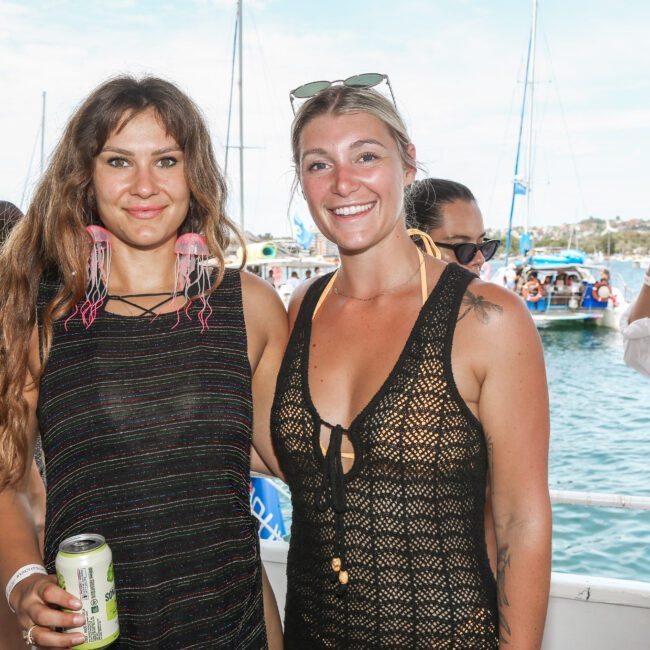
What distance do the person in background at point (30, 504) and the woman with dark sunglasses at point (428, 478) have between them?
0.89 meters

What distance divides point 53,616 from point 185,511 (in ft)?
1.29

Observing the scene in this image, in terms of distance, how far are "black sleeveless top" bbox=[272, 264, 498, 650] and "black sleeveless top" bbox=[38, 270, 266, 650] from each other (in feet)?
0.85

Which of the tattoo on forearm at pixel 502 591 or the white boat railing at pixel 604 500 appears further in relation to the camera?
the white boat railing at pixel 604 500

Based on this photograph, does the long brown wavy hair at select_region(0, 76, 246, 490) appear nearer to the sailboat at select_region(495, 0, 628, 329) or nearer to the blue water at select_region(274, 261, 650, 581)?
the blue water at select_region(274, 261, 650, 581)

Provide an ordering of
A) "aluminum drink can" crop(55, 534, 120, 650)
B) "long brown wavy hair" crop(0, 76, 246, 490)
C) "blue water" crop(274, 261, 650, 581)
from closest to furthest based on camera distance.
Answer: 1. "aluminum drink can" crop(55, 534, 120, 650)
2. "long brown wavy hair" crop(0, 76, 246, 490)
3. "blue water" crop(274, 261, 650, 581)

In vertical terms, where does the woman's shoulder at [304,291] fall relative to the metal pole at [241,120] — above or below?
below

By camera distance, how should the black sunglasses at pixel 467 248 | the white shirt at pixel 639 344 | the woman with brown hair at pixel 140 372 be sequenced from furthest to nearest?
the white shirt at pixel 639 344 < the black sunglasses at pixel 467 248 < the woman with brown hair at pixel 140 372

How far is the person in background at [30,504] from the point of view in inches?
93.4

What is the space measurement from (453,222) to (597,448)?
11948 millimetres

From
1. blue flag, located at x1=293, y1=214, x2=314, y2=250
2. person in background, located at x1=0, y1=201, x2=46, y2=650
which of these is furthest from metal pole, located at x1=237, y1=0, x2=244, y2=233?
person in background, located at x1=0, y1=201, x2=46, y2=650

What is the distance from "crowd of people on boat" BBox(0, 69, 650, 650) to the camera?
1.70m

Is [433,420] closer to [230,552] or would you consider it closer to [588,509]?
[230,552]

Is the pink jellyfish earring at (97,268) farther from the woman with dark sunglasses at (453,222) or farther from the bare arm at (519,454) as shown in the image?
the woman with dark sunglasses at (453,222)

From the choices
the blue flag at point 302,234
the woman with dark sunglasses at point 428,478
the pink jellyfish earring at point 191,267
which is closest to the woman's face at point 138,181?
the pink jellyfish earring at point 191,267
